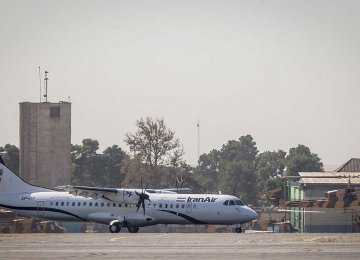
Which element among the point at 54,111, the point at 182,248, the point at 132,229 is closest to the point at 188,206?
the point at 132,229

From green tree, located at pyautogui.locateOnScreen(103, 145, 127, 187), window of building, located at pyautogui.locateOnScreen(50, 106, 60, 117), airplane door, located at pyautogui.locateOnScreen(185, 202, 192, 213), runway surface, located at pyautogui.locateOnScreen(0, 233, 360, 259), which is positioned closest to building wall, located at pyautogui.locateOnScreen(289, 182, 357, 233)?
airplane door, located at pyautogui.locateOnScreen(185, 202, 192, 213)

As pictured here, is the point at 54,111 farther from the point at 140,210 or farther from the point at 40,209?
the point at 140,210

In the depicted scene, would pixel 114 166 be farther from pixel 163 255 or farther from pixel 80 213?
pixel 163 255

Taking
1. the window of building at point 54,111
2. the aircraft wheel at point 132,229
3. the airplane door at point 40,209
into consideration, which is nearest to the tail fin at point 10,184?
→ the airplane door at point 40,209

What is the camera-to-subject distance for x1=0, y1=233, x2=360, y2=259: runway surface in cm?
4681

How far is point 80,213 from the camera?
77.9m

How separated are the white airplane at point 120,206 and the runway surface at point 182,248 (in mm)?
12163

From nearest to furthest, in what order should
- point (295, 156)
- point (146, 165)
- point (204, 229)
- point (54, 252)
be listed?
point (54, 252), point (204, 229), point (146, 165), point (295, 156)

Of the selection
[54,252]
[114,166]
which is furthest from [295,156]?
[54,252]

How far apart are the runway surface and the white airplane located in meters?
12.2

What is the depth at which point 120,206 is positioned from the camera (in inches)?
3044

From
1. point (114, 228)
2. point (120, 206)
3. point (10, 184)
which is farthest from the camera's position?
point (10, 184)

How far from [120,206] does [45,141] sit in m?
50.7

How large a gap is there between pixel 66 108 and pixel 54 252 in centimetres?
7770
